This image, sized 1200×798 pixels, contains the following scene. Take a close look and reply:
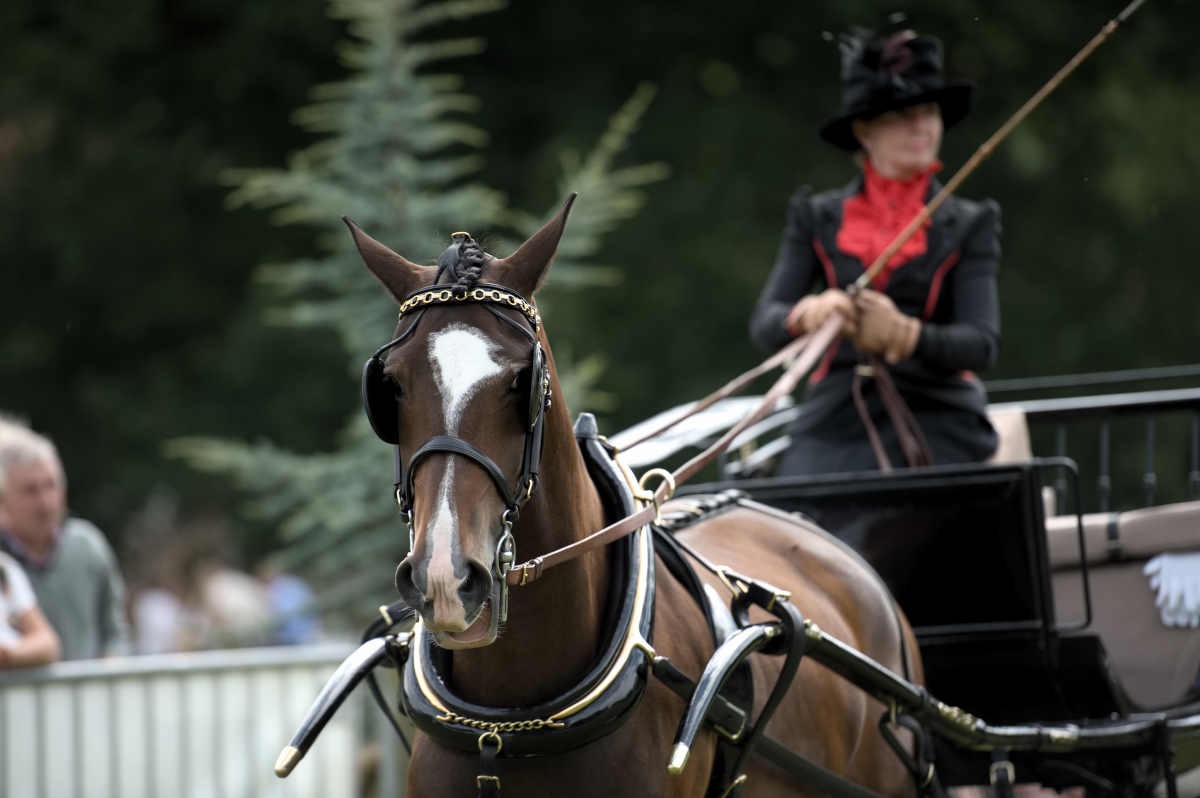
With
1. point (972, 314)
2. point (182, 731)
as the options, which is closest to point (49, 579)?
point (182, 731)

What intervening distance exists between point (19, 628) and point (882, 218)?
3669mm

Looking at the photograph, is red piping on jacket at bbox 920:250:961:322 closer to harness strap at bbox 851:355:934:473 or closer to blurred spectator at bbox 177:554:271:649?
harness strap at bbox 851:355:934:473

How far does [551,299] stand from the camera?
1388 cm

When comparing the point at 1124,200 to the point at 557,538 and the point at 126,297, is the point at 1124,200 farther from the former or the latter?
the point at 557,538

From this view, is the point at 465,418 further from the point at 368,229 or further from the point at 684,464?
the point at 368,229

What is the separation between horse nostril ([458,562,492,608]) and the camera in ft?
8.90

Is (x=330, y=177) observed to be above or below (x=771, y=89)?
below

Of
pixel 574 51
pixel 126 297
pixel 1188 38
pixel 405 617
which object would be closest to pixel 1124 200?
pixel 1188 38

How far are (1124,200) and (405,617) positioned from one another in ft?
45.0

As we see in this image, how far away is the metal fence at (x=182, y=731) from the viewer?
6711 mm

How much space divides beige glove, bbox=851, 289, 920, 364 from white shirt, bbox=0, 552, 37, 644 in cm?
351

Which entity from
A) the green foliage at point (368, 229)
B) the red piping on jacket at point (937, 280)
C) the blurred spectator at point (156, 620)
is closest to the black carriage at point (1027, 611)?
the red piping on jacket at point (937, 280)

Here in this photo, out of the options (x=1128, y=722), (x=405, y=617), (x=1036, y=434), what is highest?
(x=1036, y=434)

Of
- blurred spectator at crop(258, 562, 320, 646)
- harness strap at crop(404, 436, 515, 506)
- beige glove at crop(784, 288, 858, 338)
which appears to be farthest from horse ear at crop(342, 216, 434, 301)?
blurred spectator at crop(258, 562, 320, 646)
